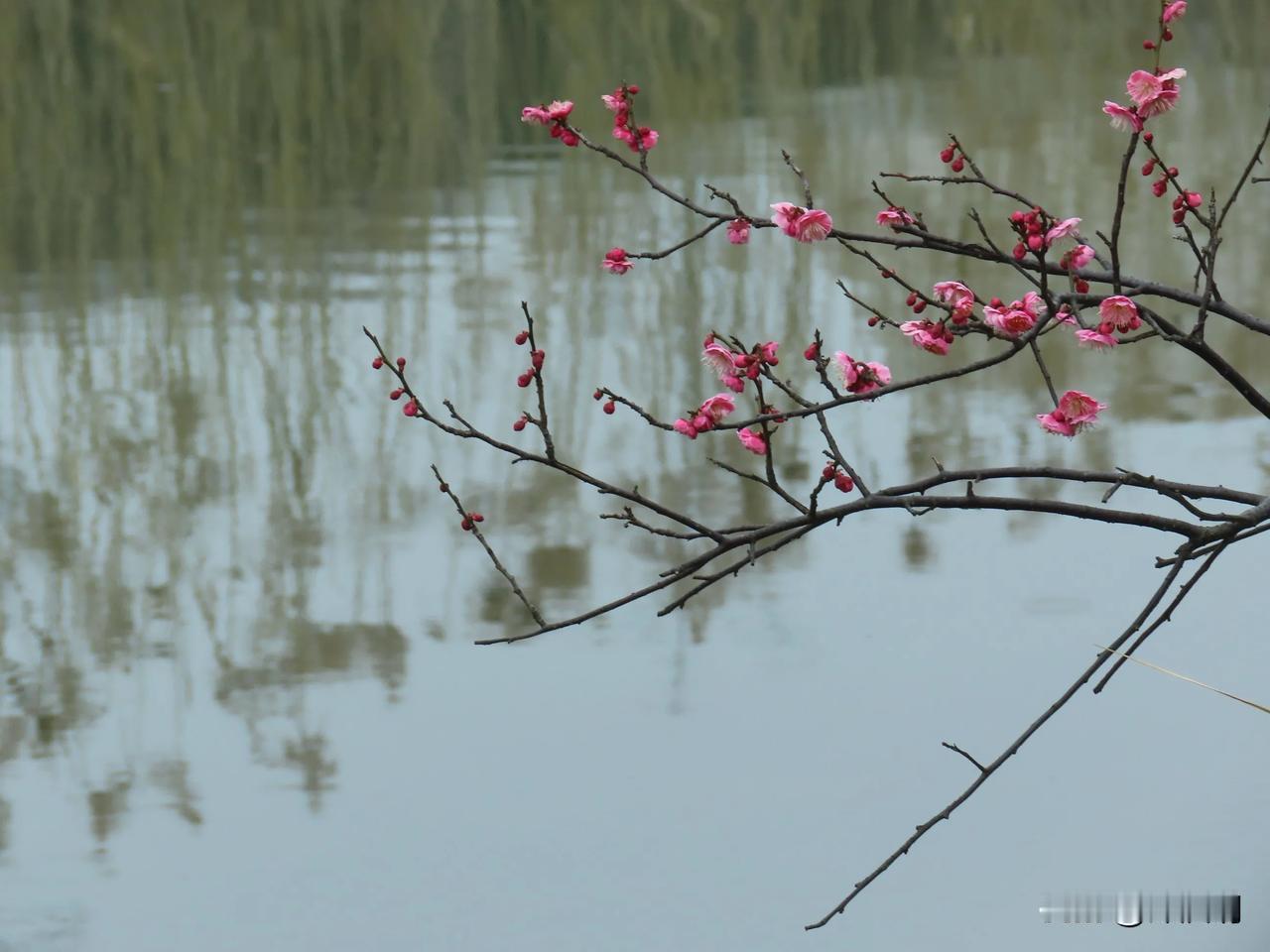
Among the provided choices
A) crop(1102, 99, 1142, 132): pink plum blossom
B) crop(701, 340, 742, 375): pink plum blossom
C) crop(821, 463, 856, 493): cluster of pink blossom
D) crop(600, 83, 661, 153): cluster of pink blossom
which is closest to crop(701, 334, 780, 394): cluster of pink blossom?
crop(701, 340, 742, 375): pink plum blossom

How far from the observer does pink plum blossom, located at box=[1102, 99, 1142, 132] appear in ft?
4.99

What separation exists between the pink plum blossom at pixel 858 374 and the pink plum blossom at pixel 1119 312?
19cm

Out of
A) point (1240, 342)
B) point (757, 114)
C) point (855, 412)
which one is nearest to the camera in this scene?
point (855, 412)

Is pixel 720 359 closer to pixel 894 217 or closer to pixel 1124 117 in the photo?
pixel 894 217

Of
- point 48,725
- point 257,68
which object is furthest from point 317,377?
point 257,68

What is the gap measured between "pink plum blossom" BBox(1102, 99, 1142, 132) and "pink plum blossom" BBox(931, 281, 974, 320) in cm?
19

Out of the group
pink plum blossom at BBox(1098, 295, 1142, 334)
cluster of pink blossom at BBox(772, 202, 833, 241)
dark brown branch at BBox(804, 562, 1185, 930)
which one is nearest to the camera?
dark brown branch at BBox(804, 562, 1185, 930)

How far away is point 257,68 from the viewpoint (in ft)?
21.8

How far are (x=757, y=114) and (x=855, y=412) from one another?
2627 millimetres

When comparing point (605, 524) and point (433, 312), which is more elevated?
point (433, 312)

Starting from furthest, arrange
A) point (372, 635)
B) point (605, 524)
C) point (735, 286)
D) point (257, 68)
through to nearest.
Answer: point (257, 68)
point (735, 286)
point (605, 524)
point (372, 635)

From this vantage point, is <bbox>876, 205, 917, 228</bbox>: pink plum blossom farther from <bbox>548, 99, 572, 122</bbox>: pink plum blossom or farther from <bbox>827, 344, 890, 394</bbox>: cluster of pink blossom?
<bbox>548, 99, 572, 122</bbox>: pink plum blossom

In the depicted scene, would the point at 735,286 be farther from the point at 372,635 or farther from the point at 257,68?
the point at 257,68

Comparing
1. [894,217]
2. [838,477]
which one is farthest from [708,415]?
[894,217]
